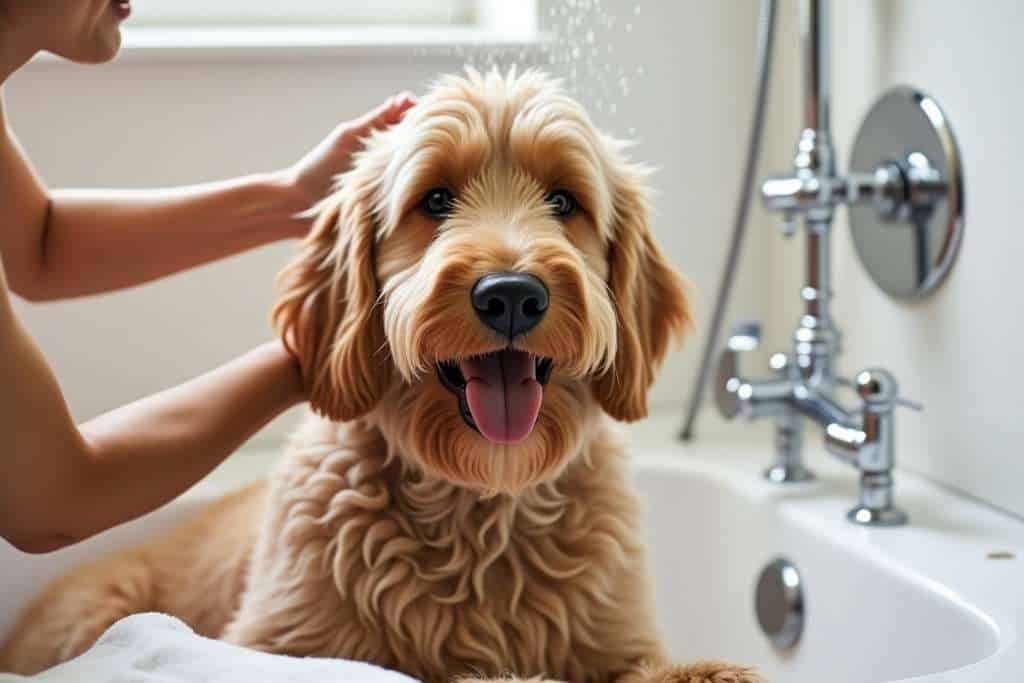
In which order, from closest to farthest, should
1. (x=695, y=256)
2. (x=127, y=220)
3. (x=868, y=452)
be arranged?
(x=127, y=220) < (x=868, y=452) < (x=695, y=256)

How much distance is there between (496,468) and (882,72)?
891 millimetres

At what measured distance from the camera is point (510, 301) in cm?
98

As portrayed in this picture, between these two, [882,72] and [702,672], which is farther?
[882,72]

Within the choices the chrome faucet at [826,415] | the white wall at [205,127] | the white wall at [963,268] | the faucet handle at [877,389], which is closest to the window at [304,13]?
the white wall at [205,127]

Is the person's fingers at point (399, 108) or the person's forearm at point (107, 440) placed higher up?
the person's fingers at point (399, 108)

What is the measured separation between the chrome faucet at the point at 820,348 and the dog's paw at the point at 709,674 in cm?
50

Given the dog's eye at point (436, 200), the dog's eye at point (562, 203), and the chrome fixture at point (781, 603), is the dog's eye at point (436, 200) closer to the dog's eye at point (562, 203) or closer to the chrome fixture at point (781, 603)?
the dog's eye at point (562, 203)

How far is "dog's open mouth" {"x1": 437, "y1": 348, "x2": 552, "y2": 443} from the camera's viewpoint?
106 cm

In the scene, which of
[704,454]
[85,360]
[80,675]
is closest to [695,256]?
[704,454]

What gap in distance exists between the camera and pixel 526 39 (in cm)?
173

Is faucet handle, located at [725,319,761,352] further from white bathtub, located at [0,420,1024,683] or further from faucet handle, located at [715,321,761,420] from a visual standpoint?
white bathtub, located at [0,420,1024,683]

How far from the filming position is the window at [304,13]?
6.59ft

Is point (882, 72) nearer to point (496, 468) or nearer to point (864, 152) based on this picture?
point (864, 152)

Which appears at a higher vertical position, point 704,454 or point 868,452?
point 868,452
